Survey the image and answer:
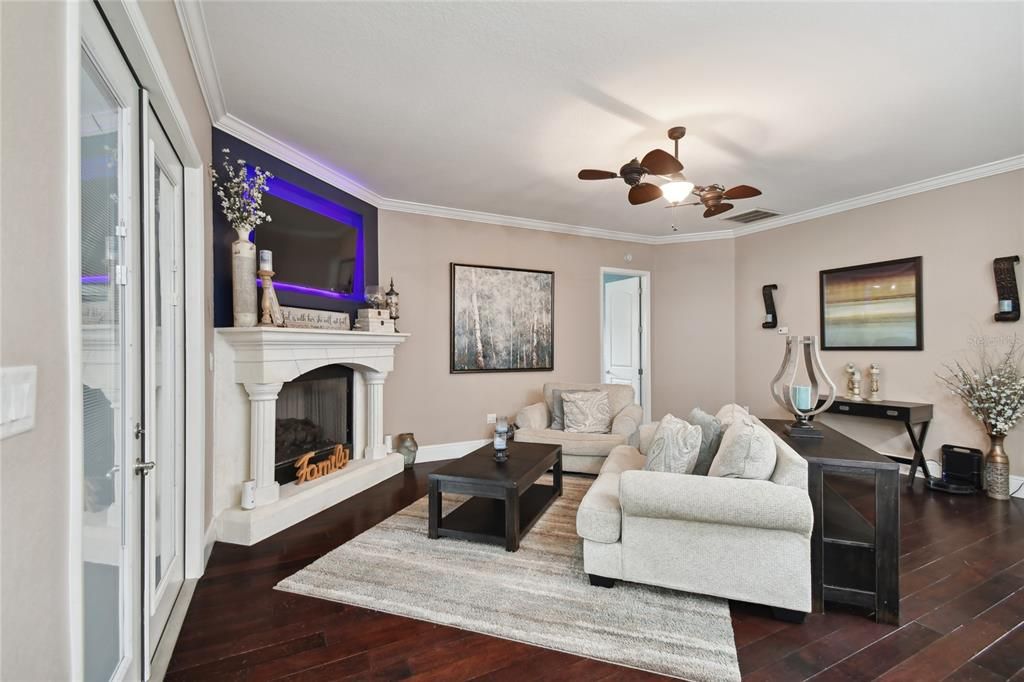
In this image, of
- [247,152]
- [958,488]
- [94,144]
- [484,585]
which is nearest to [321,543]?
[484,585]

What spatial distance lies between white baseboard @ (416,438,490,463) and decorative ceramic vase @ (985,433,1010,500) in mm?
→ 4410

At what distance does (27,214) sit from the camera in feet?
2.87

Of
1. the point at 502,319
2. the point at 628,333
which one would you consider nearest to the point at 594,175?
the point at 502,319

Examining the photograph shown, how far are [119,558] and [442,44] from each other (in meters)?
2.51

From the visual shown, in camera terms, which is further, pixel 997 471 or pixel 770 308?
pixel 770 308

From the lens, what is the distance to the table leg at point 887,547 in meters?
2.06

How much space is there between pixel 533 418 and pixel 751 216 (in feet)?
11.2

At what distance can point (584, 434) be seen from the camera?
4578 millimetres

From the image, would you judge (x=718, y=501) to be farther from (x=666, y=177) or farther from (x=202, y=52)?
(x=202, y=52)

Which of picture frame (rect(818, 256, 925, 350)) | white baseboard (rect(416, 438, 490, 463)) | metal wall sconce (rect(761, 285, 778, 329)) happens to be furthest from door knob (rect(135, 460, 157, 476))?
metal wall sconce (rect(761, 285, 778, 329))

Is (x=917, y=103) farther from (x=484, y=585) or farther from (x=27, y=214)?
(x=27, y=214)

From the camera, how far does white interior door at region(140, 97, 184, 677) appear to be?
1743mm

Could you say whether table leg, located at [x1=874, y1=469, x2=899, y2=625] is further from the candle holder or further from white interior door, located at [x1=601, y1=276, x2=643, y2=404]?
white interior door, located at [x1=601, y1=276, x2=643, y2=404]

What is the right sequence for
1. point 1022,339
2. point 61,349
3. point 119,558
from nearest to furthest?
point 61,349 → point 119,558 → point 1022,339
